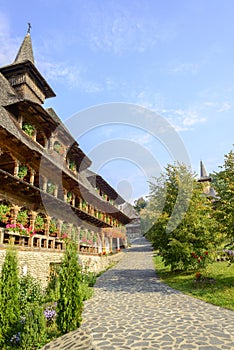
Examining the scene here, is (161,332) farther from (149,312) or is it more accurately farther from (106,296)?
(106,296)

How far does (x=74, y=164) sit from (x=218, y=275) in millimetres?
12211

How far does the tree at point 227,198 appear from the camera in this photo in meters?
10.6

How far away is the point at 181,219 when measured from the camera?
1430 centimetres

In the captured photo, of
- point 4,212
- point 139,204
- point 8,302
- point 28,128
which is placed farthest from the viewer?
point 139,204

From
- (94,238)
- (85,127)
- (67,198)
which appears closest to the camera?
(67,198)

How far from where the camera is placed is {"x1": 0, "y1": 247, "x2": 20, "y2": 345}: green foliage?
6.05 m

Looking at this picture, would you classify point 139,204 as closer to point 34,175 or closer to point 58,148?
point 58,148

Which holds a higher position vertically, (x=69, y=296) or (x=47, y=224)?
(x=47, y=224)

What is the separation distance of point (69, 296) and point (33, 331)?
109 centimetres

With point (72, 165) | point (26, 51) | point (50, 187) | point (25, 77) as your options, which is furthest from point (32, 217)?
point (26, 51)

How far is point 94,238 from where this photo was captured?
2284 cm

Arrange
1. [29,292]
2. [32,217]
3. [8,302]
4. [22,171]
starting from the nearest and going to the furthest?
[8,302], [29,292], [22,171], [32,217]

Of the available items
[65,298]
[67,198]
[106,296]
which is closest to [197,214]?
[106,296]

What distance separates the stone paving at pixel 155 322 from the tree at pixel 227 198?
3.26m
